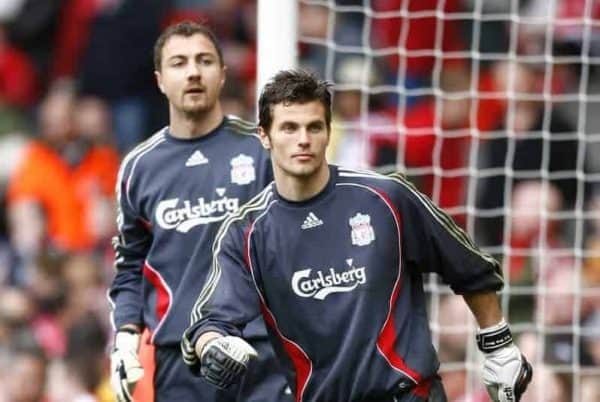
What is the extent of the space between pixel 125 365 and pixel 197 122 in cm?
97

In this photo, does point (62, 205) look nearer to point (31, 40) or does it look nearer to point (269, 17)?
point (31, 40)

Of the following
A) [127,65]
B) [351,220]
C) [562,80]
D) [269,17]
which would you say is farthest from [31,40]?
[351,220]

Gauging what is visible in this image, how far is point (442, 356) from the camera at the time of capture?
31.8 feet

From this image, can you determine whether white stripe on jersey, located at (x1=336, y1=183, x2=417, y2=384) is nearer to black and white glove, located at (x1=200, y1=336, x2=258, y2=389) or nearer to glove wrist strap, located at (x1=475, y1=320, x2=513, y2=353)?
glove wrist strap, located at (x1=475, y1=320, x2=513, y2=353)

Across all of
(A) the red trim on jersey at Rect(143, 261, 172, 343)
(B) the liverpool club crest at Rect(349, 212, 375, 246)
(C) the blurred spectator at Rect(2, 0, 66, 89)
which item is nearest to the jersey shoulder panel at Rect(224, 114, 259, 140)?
(A) the red trim on jersey at Rect(143, 261, 172, 343)

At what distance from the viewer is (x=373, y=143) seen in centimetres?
1015

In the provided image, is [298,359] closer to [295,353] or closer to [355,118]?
[295,353]

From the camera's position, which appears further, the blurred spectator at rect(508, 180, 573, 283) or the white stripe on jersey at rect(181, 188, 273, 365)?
the blurred spectator at rect(508, 180, 573, 283)

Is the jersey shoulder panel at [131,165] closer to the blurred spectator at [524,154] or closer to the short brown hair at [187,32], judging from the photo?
the short brown hair at [187,32]

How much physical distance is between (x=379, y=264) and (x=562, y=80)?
12.7 ft

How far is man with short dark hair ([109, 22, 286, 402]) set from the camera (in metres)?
7.30

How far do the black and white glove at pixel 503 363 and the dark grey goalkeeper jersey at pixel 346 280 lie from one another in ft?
0.57

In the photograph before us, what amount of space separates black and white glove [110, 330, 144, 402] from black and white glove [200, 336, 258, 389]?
Answer: 1063mm

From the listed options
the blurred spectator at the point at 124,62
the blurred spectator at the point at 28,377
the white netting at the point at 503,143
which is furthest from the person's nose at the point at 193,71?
the blurred spectator at the point at 124,62
